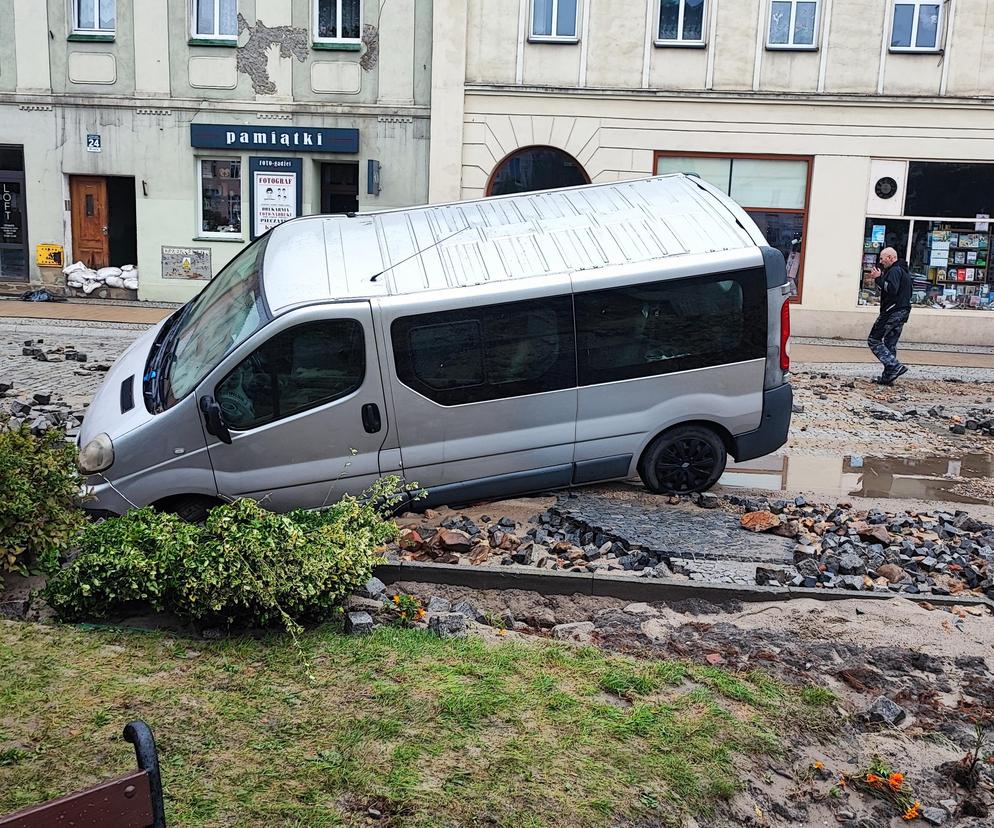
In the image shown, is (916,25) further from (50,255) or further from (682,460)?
Result: (50,255)

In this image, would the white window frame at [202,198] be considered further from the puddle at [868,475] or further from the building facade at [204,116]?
the puddle at [868,475]

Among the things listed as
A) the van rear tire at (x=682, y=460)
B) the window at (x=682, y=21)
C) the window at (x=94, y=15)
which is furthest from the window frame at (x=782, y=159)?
the van rear tire at (x=682, y=460)

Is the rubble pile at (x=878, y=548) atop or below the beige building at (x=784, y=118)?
below

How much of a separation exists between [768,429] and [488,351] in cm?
252

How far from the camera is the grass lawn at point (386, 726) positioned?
3770 mm

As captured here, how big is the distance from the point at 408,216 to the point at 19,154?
16.0 m

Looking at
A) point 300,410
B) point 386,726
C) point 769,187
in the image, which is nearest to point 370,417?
point 300,410

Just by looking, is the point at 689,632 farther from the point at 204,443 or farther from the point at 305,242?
the point at 305,242

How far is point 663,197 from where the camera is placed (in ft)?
28.4

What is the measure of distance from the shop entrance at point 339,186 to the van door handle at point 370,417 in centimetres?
1406

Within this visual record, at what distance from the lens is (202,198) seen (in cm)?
2083

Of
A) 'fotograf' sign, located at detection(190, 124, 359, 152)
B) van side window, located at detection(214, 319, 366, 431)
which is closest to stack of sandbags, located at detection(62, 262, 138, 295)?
'fotograf' sign, located at detection(190, 124, 359, 152)

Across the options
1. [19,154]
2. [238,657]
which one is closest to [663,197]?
[238,657]

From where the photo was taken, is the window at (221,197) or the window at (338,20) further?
the window at (221,197)
